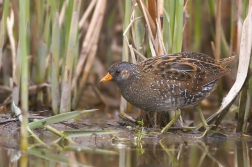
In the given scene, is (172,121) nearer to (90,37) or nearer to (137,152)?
(137,152)

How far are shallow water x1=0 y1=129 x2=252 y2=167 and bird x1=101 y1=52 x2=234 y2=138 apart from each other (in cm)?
27

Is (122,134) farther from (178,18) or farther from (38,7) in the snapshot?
(38,7)

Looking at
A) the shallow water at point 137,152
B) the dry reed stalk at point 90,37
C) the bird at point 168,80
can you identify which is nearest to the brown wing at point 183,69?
the bird at point 168,80

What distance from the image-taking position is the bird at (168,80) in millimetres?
5352

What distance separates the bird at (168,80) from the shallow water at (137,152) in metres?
0.27

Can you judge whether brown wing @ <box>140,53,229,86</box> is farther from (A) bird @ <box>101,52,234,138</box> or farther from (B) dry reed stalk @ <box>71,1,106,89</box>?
(B) dry reed stalk @ <box>71,1,106,89</box>

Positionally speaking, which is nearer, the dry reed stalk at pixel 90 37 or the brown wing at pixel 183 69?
the brown wing at pixel 183 69

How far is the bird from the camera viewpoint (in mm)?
5352

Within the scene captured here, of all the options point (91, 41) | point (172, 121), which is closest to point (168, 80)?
point (172, 121)

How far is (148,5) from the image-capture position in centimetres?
551

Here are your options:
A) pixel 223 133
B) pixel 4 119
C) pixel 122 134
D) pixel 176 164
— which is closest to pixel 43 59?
pixel 4 119

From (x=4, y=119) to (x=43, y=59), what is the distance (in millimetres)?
1090

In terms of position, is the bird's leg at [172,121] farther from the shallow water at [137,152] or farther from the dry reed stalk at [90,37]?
the dry reed stalk at [90,37]

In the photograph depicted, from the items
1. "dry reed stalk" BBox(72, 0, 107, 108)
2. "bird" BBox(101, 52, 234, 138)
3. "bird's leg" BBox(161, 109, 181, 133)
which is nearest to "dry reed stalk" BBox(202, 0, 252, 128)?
"bird" BBox(101, 52, 234, 138)
